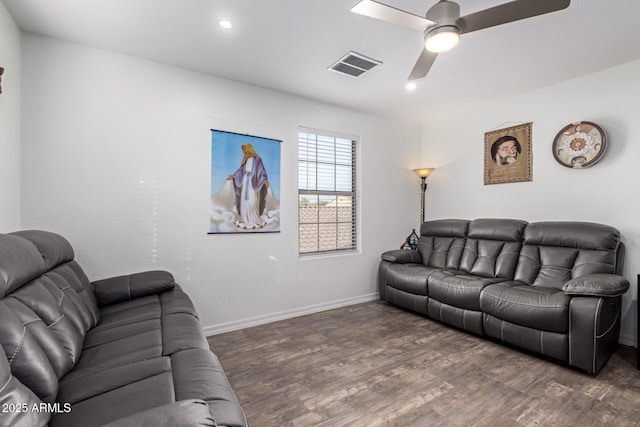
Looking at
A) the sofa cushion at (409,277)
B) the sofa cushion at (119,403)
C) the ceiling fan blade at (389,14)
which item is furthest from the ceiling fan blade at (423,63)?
the sofa cushion at (119,403)

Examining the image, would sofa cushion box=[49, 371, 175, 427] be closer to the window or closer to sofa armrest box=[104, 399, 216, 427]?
sofa armrest box=[104, 399, 216, 427]

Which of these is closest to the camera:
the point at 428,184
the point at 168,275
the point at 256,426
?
the point at 256,426

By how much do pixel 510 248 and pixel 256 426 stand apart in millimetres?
3177

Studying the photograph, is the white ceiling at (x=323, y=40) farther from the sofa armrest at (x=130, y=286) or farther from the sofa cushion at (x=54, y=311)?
the sofa armrest at (x=130, y=286)

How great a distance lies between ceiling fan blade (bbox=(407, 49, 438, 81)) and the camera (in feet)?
6.94

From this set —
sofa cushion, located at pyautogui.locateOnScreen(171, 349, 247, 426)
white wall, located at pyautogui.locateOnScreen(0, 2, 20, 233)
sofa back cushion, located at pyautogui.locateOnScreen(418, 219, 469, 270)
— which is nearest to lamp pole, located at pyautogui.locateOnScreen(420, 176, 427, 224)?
sofa back cushion, located at pyautogui.locateOnScreen(418, 219, 469, 270)

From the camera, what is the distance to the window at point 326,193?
12.6 feet

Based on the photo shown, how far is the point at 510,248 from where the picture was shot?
11.3 feet

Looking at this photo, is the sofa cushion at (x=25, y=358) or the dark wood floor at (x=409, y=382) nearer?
the sofa cushion at (x=25, y=358)

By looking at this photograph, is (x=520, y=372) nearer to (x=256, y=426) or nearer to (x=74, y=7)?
(x=256, y=426)

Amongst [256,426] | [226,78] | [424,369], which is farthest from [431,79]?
[256,426]

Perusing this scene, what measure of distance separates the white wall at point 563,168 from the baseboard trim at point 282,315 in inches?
74.4

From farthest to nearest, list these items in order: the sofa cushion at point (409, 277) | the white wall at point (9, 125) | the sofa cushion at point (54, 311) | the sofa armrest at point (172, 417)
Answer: the sofa cushion at point (409, 277) → the white wall at point (9, 125) → the sofa cushion at point (54, 311) → the sofa armrest at point (172, 417)

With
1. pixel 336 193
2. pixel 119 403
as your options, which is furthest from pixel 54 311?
pixel 336 193
